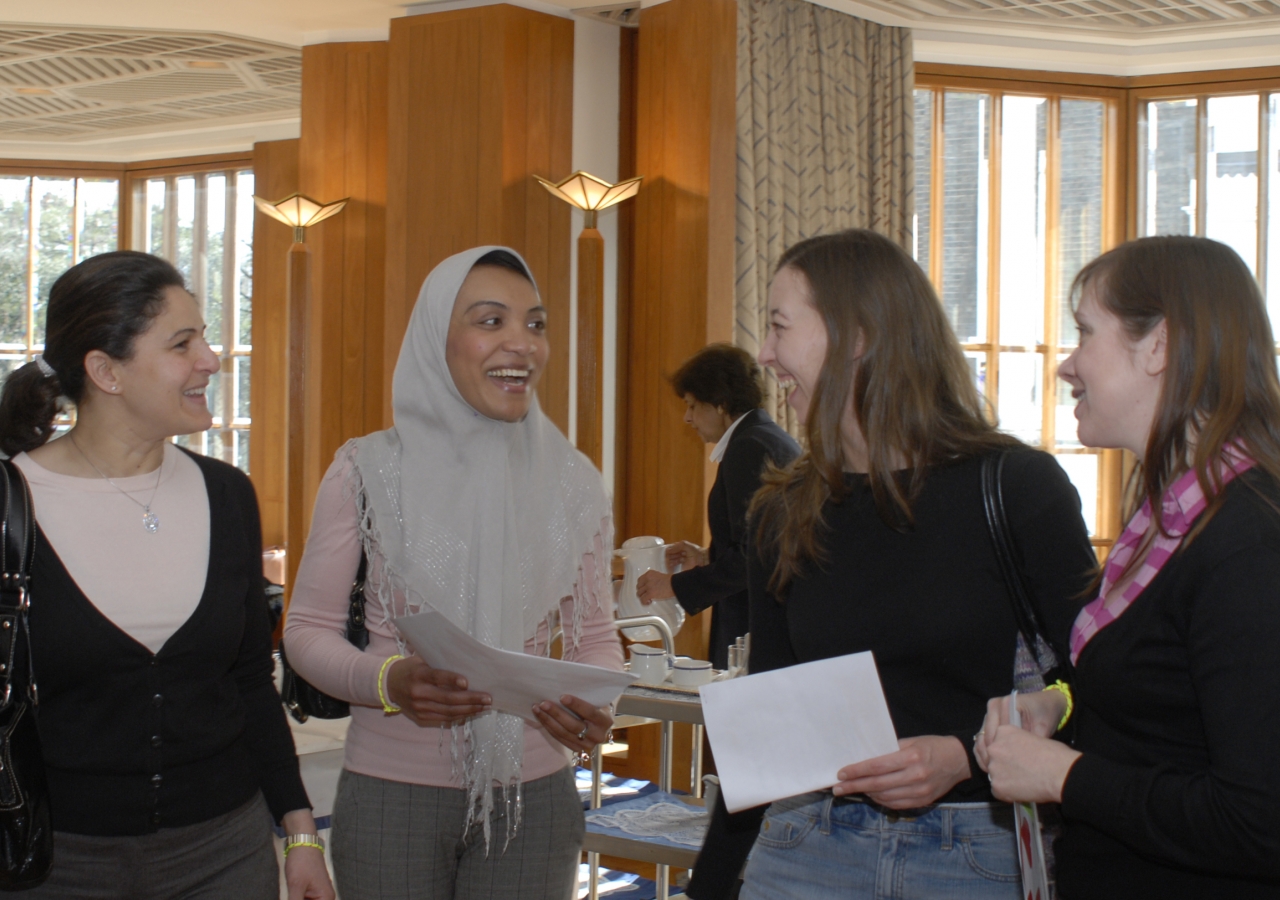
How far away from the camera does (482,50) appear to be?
5.97 metres

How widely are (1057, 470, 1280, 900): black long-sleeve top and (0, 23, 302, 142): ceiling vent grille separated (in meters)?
7.01

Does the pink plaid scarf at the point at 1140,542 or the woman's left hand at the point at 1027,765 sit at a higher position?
the pink plaid scarf at the point at 1140,542

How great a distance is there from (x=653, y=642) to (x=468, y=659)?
4739 mm

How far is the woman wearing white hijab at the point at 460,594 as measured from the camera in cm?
191

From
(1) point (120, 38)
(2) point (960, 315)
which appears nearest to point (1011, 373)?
(2) point (960, 315)

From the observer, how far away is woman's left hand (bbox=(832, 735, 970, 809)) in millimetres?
1447

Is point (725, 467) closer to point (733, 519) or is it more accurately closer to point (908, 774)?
point (733, 519)

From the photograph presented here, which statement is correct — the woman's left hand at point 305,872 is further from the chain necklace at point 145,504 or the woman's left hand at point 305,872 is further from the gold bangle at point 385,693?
the chain necklace at point 145,504

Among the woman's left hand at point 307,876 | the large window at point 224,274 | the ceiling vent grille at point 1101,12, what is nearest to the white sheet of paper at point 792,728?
the woman's left hand at point 307,876

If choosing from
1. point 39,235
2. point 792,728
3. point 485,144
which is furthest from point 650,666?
point 39,235

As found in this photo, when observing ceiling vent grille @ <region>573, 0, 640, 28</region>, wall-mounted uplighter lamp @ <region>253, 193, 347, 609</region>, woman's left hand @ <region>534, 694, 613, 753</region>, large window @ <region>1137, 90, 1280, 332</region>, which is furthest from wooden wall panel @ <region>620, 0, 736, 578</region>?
woman's left hand @ <region>534, 694, 613, 753</region>

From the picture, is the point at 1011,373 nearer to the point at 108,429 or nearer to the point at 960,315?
the point at 960,315

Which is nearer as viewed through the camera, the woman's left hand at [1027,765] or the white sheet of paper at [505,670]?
the woman's left hand at [1027,765]

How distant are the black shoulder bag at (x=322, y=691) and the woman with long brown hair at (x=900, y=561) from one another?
770 mm
